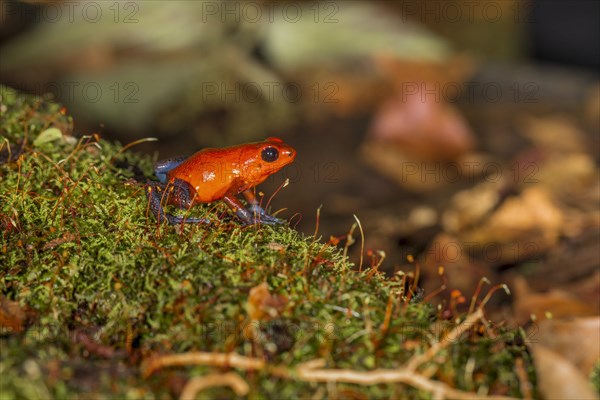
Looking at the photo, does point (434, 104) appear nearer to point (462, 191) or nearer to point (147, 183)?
point (462, 191)

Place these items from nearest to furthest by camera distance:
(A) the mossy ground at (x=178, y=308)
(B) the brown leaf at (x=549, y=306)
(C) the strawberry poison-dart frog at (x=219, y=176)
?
(A) the mossy ground at (x=178, y=308), (C) the strawberry poison-dart frog at (x=219, y=176), (B) the brown leaf at (x=549, y=306)

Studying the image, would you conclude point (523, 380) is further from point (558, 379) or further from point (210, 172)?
point (210, 172)

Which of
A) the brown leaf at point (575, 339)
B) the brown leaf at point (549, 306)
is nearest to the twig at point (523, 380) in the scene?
the brown leaf at point (575, 339)

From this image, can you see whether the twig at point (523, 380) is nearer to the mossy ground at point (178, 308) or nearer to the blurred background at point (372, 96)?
the mossy ground at point (178, 308)

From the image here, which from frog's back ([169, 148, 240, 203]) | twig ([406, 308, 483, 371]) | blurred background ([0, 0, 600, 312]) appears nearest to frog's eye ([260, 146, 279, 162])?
frog's back ([169, 148, 240, 203])

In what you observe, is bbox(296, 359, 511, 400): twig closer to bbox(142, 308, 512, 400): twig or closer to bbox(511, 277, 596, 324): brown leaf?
bbox(142, 308, 512, 400): twig

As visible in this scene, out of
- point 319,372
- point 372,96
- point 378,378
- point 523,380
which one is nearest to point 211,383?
point 319,372

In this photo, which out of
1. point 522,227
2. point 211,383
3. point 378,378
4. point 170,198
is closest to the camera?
point 211,383
